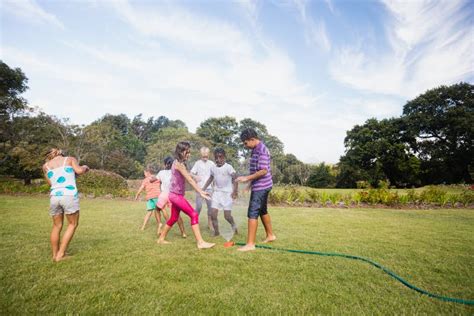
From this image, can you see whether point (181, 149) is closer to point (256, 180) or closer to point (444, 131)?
point (256, 180)

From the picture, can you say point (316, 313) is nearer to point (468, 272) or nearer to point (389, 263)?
point (389, 263)

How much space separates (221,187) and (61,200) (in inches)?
115

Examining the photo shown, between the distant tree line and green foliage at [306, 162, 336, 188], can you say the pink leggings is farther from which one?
green foliage at [306, 162, 336, 188]

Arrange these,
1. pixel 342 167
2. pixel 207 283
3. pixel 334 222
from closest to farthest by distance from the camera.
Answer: pixel 207 283
pixel 334 222
pixel 342 167

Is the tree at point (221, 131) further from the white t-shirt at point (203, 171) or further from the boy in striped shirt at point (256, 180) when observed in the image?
the boy in striped shirt at point (256, 180)

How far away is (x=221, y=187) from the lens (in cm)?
568

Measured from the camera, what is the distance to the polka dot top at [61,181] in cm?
386

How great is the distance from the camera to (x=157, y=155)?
28.4 meters

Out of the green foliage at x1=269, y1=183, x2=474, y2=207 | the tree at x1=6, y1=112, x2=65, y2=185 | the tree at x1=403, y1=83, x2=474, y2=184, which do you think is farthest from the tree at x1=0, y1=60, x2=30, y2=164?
the tree at x1=403, y1=83, x2=474, y2=184

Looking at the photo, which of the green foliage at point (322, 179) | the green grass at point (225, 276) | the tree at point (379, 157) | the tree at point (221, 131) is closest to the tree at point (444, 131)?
the tree at point (379, 157)

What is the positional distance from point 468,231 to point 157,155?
1041 inches

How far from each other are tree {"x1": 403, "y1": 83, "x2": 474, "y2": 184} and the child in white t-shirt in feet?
109

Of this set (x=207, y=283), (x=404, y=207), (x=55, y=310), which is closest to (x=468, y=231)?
(x=404, y=207)

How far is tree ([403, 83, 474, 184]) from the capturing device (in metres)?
28.8
